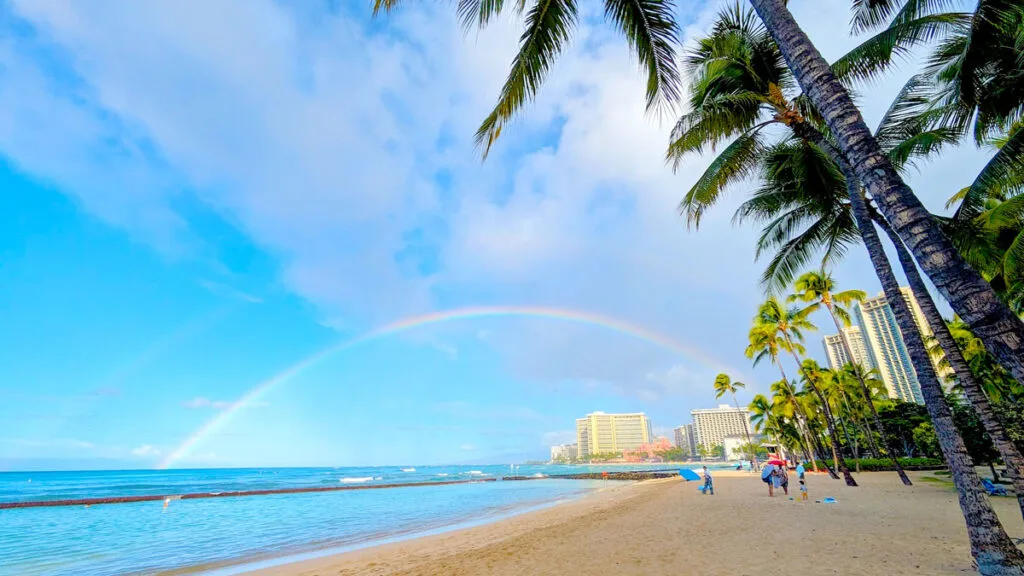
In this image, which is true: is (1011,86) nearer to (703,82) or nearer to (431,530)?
(703,82)

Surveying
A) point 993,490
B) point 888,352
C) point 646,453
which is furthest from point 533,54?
point 646,453

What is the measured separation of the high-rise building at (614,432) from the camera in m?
171

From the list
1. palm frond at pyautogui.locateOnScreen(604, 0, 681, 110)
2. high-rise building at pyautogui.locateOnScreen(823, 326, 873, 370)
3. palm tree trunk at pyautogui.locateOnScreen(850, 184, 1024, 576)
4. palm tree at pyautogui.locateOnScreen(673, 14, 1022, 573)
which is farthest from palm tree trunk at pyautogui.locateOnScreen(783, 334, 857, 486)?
high-rise building at pyautogui.locateOnScreen(823, 326, 873, 370)

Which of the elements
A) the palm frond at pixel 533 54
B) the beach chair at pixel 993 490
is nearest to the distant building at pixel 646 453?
the beach chair at pixel 993 490

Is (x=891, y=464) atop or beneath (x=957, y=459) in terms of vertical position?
beneath

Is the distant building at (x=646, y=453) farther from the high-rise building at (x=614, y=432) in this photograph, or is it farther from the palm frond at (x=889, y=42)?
the palm frond at (x=889, y=42)

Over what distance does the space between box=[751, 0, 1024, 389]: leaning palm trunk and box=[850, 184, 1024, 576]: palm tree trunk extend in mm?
2905

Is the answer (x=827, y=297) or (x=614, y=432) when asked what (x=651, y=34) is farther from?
(x=614, y=432)

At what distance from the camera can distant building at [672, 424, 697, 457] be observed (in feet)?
550

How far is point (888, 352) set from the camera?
207 feet

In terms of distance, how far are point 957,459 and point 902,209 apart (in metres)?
4.01

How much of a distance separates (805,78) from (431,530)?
17.1 meters

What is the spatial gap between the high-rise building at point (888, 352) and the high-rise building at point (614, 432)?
114m

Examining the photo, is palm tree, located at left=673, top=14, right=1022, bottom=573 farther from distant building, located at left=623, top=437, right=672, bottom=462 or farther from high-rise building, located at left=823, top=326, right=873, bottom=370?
distant building, located at left=623, top=437, right=672, bottom=462
